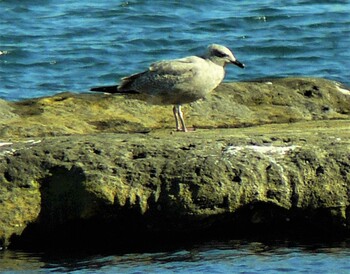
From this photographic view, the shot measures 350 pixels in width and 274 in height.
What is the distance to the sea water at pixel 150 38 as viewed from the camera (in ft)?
48.1

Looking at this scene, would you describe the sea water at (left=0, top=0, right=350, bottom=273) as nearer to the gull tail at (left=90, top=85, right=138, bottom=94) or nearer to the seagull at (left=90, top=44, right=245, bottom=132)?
the gull tail at (left=90, top=85, right=138, bottom=94)

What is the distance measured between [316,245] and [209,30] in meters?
10.7

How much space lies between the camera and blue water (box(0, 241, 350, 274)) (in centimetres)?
628

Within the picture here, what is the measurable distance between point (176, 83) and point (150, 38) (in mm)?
8281

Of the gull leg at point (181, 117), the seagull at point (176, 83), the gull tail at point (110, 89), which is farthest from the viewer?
the gull tail at point (110, 89)

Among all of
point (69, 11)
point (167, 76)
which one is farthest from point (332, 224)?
point (69, 11)

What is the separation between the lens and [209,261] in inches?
253

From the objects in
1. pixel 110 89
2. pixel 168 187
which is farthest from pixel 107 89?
pixel 168 187

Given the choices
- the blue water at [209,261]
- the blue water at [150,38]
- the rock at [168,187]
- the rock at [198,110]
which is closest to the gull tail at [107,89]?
the rock at [198,110]

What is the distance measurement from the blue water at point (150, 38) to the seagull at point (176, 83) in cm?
440

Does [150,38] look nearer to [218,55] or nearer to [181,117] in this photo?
[218,55]

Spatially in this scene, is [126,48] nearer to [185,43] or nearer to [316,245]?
[185,43]

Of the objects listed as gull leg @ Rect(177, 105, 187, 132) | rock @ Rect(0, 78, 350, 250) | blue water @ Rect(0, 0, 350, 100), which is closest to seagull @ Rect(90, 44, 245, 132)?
gull leg @ Rect(177, 105, 187, 132)

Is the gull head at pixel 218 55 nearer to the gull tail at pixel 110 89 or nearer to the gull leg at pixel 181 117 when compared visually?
the gull leg at pixel 181 117
